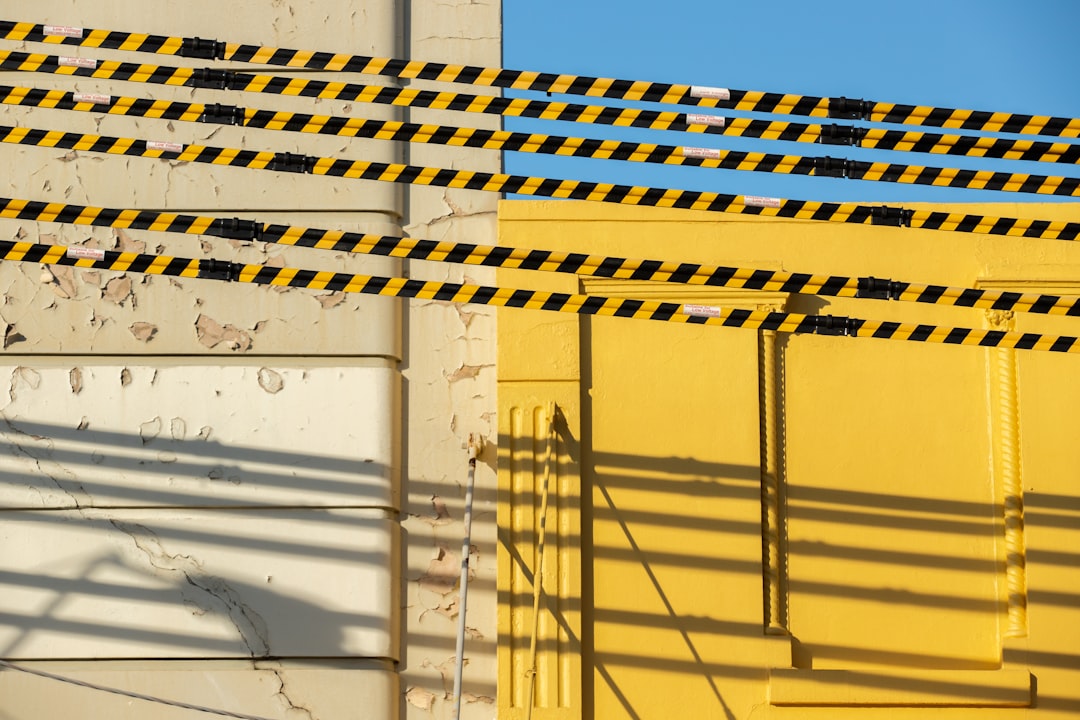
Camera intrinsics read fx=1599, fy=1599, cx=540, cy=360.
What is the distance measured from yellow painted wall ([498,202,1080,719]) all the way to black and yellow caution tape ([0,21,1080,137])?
999mm

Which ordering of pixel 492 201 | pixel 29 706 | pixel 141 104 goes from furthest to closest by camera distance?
pixel 492 201 → pixel 29 706 → pixel 141 104

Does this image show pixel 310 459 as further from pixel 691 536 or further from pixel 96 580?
pixel 691 536

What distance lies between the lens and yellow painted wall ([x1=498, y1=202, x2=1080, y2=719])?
21.3 feet

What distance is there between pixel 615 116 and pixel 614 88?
4.0 inches

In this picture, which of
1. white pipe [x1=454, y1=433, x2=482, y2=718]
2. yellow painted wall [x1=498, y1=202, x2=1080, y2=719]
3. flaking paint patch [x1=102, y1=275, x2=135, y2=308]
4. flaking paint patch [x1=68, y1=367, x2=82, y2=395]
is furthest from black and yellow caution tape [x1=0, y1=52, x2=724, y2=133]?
white pipe [x1=454, y1=433, x2=482, y2=718]

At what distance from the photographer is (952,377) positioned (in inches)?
268

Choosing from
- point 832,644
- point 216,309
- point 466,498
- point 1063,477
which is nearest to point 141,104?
point 216,309

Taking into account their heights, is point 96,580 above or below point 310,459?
below

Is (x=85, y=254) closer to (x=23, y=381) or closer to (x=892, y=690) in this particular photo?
(x=23, y=381)

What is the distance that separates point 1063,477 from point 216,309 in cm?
365

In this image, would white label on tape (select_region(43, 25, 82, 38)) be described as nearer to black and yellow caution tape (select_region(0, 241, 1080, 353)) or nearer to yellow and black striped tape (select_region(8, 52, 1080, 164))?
yellow and black striped tape (select_region(8, 52, 1080, 164))

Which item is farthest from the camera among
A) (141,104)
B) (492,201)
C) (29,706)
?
(492,201)

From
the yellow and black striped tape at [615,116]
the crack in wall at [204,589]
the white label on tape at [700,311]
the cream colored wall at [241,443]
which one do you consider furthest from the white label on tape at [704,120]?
the crack in wall at [204,589]

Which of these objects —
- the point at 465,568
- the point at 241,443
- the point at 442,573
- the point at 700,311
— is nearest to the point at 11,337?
the point at 241,443
